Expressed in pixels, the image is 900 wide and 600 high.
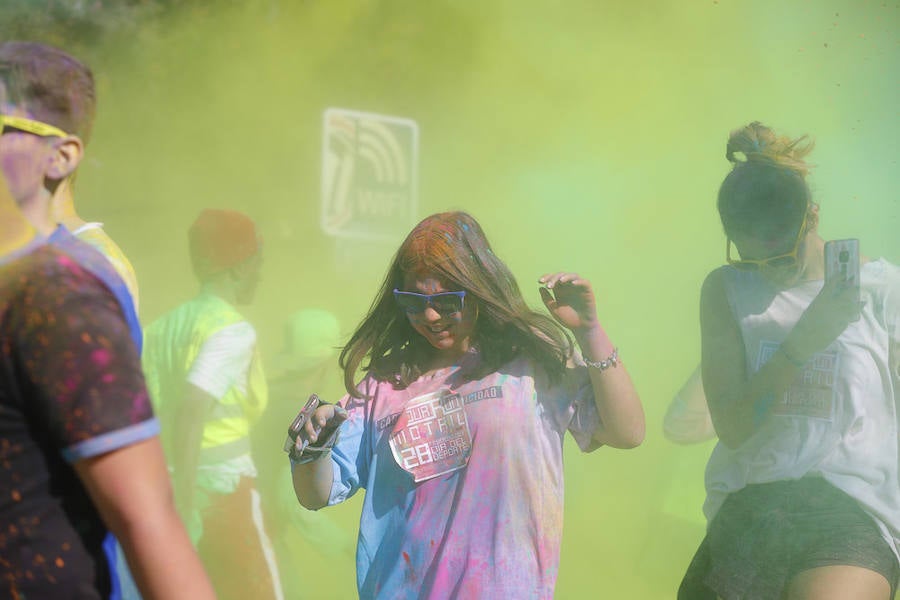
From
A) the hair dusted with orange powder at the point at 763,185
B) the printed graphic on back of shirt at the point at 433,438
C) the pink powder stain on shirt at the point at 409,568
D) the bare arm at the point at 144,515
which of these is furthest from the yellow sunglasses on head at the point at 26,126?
the hair dusted with orange powder at the point at 763,185

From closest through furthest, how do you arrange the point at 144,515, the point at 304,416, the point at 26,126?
the point at 144,515 < the point at 26,126 < the point at 304,416

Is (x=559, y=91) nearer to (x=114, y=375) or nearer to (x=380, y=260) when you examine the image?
(x=380, y=260)

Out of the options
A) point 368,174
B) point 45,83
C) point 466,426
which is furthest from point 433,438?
point 368,174

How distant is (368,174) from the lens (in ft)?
13.0

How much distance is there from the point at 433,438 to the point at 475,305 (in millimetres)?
350

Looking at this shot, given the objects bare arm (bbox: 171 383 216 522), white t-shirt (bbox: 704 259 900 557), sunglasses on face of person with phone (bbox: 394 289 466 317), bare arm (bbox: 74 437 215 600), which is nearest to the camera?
bare arm (bbox: 74 437 215 600)

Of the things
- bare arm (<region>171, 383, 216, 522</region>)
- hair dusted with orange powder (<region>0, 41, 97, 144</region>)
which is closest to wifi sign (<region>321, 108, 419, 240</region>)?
bare arm (<region>171, 383, 216, 522</region>)

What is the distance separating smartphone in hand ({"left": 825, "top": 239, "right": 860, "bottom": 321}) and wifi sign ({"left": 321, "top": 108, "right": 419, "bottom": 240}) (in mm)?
1853

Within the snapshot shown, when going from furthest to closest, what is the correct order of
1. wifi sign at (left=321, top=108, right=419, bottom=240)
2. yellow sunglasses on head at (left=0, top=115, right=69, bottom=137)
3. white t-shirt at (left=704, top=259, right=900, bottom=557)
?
wifi sign at (left=321, top=108, right=419, bottom=240)
white t-shirt at (left=704, top=259, right=900, bottom=557)
yellow sunglasses on head at (left=0, top=115, right=69, bottom=137)

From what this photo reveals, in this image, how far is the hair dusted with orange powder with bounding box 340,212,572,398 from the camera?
7.82ft

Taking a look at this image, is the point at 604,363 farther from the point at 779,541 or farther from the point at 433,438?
the point at 779,541

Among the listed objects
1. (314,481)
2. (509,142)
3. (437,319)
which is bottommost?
(314,481)

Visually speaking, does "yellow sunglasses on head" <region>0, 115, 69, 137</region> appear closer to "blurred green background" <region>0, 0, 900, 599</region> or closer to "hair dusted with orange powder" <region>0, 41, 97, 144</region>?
"hair dusted with orange powder" <region>0, 41, 97, 144</region>

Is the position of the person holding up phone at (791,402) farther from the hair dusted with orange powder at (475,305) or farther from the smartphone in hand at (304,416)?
the smartphone in hand at (304,416)
